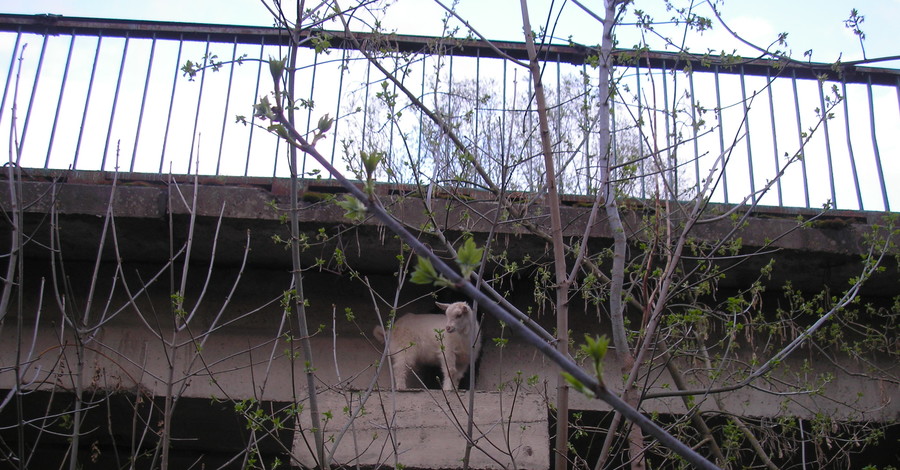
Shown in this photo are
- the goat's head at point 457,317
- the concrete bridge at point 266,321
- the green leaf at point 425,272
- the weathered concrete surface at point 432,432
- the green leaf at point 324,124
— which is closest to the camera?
the green leaf at point 425,272

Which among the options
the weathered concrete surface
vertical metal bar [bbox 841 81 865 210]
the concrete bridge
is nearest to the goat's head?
the concrete bridge

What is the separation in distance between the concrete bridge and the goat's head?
265 millimetres

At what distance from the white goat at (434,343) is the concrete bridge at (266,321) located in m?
0.18

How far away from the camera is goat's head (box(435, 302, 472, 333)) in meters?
4.96

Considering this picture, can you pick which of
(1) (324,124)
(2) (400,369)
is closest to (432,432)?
(2) (400,369)

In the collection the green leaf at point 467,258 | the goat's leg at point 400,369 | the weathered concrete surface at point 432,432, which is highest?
the green leaf at point 467,258

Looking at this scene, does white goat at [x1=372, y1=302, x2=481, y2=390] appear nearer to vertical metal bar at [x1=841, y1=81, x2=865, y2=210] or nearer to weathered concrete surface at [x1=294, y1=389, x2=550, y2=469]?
weathered concrete surface at [x1=294, y1=389, x2=550, y2=469]

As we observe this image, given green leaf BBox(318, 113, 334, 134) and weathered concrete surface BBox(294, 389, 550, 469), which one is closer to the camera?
green leaf BBox(318, 113, 334, 134)

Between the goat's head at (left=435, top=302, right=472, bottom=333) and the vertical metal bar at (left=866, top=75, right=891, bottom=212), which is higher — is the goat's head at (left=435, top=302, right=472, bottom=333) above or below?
below

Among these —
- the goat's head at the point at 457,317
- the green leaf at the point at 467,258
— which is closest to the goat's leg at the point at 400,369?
the goat's head at the point at 457,317

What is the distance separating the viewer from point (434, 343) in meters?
5.04

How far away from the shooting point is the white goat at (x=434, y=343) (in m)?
5.00

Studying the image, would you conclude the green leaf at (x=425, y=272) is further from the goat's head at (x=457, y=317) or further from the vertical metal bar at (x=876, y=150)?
the vertical metal bar at (x=876, y=150)

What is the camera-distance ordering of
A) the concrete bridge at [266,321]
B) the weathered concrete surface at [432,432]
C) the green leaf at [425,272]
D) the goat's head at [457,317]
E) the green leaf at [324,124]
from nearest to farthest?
the green leaf at [425,272], the green leaf at [324,124], the weathered concrete surface at [432,432], the concrete bridge at [266,321], the goat's head at [457,317]
